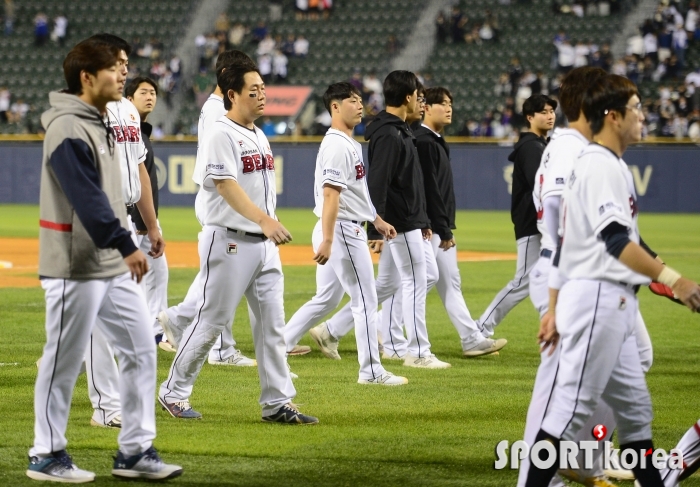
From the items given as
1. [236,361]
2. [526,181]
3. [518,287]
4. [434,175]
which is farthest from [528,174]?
[236,361]

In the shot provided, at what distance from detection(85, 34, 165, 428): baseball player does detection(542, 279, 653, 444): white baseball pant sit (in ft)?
8.49

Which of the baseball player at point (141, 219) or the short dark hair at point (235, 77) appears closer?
the short dark hair at point (235, 77)

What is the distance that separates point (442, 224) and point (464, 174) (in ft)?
66.2

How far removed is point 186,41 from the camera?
37594 millimetres

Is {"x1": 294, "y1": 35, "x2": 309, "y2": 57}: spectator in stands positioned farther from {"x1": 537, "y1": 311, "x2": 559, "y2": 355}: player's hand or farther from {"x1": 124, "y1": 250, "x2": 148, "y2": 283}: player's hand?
{"x1": 537, "y1": 311, "x2": 559, "y2": 355}: player's hand

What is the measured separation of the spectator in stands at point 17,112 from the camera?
34688 millimetres

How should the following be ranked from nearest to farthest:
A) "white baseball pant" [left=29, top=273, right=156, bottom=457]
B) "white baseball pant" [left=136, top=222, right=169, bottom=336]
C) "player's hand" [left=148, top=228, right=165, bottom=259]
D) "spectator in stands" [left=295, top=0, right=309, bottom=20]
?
"white baseball pant" [left=29, top=273, right=156, bottom=457] → "player's hand" [left=148, top=228, right=165, bottom=259] → "white baseball pant" [left=136, top=222, right=169, bottom=336] → "spectator in stands" [left=295, top=0, right=309, bottom=20]

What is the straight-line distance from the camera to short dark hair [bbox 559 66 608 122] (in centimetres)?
458

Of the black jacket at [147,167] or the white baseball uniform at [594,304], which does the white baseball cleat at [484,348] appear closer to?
the black jacket at [147,167]

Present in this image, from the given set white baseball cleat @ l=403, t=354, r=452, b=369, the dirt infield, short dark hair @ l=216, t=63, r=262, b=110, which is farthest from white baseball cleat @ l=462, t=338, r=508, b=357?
the dirt infield

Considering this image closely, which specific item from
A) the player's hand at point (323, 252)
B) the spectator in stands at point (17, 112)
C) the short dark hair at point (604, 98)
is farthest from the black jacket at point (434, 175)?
the spectator in stands at point (17, 112)

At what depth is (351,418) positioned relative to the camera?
6688 mm

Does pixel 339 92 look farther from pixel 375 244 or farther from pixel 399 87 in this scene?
pixel 375 244

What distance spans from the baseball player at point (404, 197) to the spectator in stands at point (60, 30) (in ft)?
101
